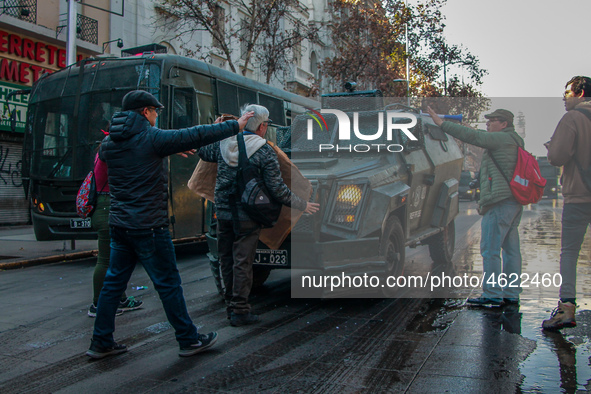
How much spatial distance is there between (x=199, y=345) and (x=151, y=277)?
612 millimetres

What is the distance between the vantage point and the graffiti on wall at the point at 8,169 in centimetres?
1670

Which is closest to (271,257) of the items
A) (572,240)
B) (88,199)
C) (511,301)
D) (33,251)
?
(88,199)

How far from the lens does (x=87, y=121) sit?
908 cm

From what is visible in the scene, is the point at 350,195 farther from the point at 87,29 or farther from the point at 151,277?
the point at 87,29

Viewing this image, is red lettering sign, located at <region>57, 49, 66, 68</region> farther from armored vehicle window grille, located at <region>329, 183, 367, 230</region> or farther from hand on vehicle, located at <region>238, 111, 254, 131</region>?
hand on vehicle, located at <region>238, 111, 254, 131</region>

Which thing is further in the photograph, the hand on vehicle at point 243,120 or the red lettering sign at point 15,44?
the red lettering sign at point 15,44

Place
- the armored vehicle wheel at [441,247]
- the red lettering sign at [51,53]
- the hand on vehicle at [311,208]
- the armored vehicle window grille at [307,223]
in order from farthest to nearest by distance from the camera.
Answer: the red lettering sign at [51,53]
the armored vehicle wheel at [441,247]
the armored vehicle window grille at [307,223]
the hand on vehicle at [311,208]

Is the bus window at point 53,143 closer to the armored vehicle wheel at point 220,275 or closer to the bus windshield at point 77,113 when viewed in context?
the bus windshield at point 77,113

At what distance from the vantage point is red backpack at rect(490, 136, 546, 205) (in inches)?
212

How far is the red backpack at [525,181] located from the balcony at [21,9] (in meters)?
15.6

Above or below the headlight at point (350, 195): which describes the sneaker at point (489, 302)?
below

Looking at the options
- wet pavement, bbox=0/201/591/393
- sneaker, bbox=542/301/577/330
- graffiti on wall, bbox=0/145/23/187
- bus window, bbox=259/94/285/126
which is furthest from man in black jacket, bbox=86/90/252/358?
graffiti on wall, bbox=0/145/23/187

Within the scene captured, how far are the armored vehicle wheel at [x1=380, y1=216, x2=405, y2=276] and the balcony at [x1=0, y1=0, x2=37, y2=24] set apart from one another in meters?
14.7

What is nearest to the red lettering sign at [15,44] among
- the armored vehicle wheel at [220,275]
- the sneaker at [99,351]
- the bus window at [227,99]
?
the bus window at [227,99]
